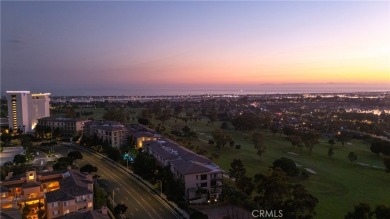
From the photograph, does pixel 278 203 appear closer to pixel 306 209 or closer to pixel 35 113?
→ pixel 306 209

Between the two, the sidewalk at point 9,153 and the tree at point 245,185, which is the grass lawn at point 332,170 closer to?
the tree at point 245,185

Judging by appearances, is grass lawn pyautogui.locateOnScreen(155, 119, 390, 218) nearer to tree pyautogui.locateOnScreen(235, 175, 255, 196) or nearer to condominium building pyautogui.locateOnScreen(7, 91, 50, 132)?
tree pyautogui.locateOnScreen(235, 175, 255, 196)

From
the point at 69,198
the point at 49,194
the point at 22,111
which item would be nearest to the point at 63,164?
the point at 49,194

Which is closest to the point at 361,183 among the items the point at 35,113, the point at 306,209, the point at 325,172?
the point at 325,172

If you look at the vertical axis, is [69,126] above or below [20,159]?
above

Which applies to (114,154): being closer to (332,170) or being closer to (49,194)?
(49,194)
